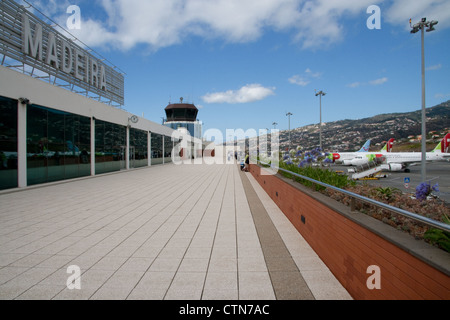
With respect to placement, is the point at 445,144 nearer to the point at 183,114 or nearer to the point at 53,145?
the point at 53,145

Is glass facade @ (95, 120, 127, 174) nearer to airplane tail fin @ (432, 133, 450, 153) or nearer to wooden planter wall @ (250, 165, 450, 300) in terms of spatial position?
wooden planter wall @ (250, 165, 450, 300)

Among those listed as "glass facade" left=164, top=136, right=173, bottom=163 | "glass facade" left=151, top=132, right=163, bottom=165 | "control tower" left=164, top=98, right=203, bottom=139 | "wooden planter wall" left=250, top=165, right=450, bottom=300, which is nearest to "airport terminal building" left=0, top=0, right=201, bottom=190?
"glass facade" left=151, top=132, right=163, bottom=165

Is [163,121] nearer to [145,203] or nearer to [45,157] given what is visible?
[45,157]

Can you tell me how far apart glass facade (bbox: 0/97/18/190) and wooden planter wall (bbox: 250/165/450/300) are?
1108 centimetres

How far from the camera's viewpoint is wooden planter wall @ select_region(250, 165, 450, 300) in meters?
1.83

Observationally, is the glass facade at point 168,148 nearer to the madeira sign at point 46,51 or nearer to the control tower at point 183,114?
the madeira sign at point 46,51

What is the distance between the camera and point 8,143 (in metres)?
10.3

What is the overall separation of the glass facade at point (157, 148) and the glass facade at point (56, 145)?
42.0ft

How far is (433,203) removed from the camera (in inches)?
124

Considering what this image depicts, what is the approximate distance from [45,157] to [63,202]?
5.47 metres

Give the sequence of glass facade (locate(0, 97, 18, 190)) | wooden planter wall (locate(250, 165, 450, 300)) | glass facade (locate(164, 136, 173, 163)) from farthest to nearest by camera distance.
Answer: glass facade (locate(164, 136, 173, 163)) < glass facade (locate(0, 97, 18, 190)) < wooden planter wall (locate(250, 165, 450, 300))

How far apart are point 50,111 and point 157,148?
698 inches

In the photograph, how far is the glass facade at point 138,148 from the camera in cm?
2320
